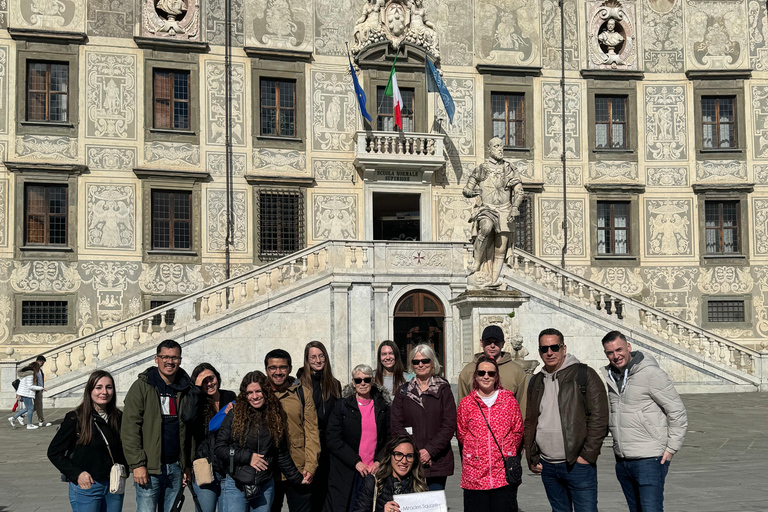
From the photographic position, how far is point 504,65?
3008 centimetres

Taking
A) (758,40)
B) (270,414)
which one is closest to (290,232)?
(758,40)

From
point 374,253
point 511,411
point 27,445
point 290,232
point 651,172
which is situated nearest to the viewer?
point 511,411

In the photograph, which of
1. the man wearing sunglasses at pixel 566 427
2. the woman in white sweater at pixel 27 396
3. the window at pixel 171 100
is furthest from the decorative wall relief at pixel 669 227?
the man wearing sunglasses at pixel 566 427

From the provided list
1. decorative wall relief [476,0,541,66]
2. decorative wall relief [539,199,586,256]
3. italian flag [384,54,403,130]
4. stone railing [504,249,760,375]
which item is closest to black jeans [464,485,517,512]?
stone railing [504,249,760,375]

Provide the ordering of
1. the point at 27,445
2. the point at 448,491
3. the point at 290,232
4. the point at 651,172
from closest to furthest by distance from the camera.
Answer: the point at 448,491 < the point at 27,445 < the point at 290,232 < the point at 651,172

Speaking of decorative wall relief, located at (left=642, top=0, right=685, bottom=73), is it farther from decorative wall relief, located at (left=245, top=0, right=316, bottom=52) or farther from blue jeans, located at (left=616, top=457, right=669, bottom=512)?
blue jeans, located at (left=616, top=457, right=669, bottom=512)

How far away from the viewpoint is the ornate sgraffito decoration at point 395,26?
29344 mm

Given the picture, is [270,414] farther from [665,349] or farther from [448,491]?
[665,349]

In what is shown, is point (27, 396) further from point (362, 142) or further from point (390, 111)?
point (390, 111)

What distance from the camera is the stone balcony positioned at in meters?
28.5

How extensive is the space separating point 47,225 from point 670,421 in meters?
22.9

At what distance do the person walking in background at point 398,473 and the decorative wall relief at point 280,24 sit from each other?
2352 centimetres

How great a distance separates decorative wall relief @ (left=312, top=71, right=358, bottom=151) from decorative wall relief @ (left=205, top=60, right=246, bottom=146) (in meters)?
2.29

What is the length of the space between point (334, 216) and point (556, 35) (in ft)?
31.2
